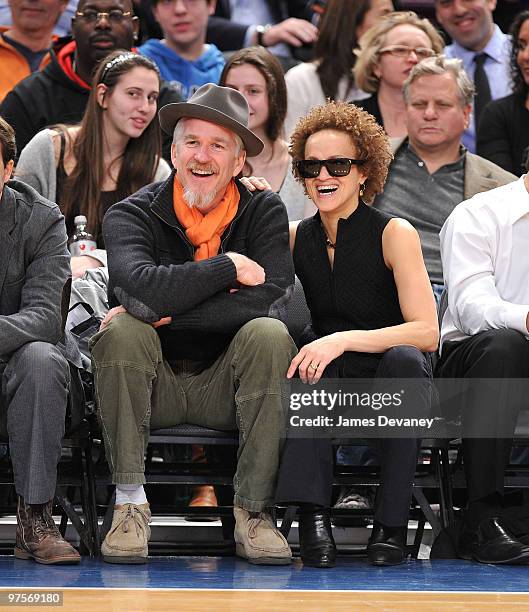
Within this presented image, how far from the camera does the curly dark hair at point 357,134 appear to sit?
435 cm

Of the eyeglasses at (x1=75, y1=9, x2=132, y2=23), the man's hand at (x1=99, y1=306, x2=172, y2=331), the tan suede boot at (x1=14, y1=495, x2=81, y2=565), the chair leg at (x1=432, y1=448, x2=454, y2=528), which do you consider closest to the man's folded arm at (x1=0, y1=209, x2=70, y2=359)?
the man's hand at (x1=99, y1=306, x2=172, y2=331)

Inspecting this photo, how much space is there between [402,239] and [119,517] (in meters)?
1.35

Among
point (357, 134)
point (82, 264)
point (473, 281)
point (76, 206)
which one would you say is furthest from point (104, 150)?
point (473, 281)

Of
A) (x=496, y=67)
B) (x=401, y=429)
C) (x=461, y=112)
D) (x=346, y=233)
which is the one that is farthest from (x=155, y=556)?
(x=496, y=67)

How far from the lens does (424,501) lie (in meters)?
4.15

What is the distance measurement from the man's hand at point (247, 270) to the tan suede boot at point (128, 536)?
80cm

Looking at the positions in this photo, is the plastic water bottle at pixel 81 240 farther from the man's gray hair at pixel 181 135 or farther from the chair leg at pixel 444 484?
the chair leg at pixel 444 484

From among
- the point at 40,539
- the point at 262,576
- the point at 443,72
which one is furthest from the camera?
the point at 443,72

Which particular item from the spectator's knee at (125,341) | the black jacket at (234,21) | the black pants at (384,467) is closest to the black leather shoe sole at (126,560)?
the black pants at (384,467)

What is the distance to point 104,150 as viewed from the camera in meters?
5.32

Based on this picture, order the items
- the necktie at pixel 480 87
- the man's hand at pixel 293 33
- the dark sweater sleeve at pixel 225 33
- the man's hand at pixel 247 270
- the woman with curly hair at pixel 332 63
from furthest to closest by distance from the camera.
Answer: the dark sweater sleeve at pixel 225 33 → the man's hand at pixel 293 33 → the necktie at pixel 480 87 → the woman with curly hair at pixel 332 63 → the man's hand at pixel 247 270

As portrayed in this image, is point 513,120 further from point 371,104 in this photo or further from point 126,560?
point 126,560

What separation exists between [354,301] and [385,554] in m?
0.90

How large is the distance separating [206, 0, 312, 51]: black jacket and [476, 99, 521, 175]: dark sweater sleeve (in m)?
1.66
